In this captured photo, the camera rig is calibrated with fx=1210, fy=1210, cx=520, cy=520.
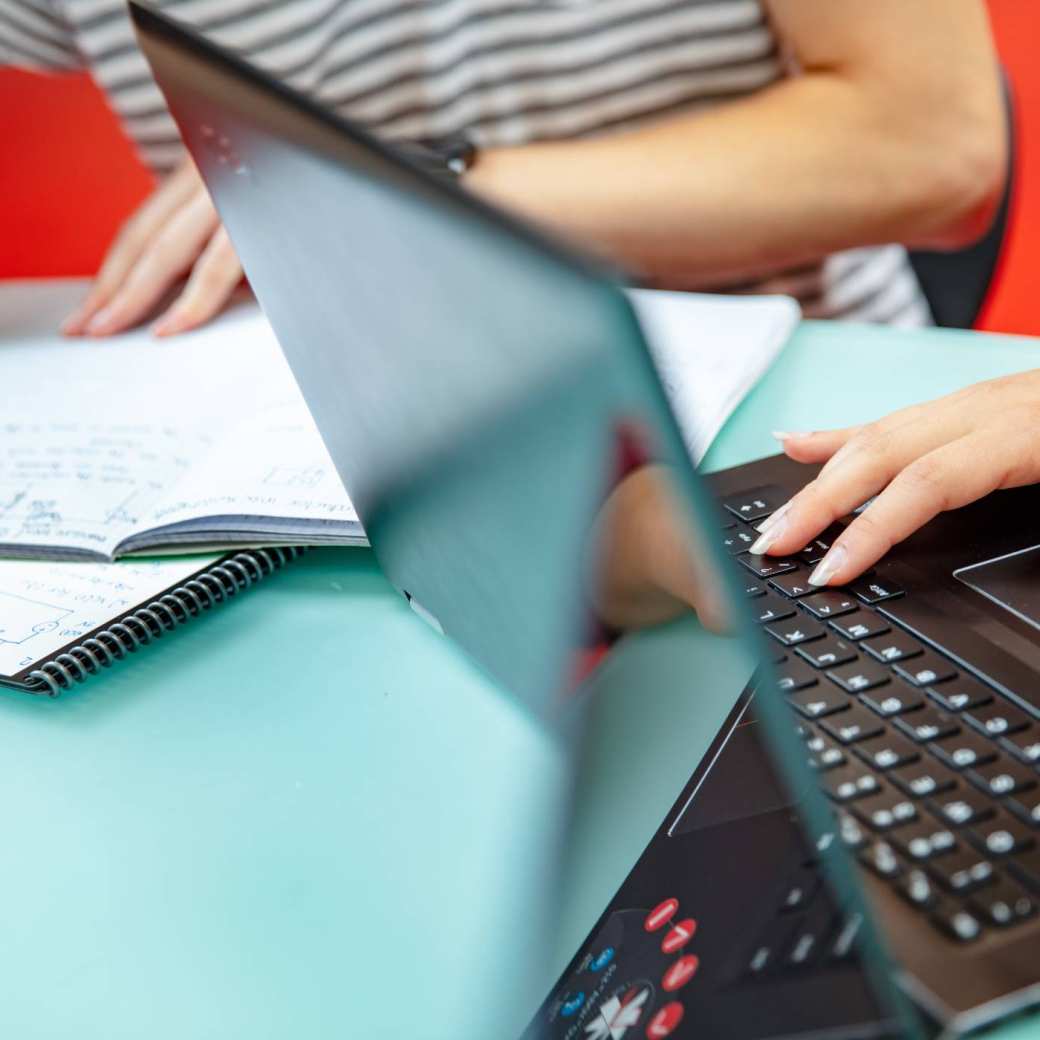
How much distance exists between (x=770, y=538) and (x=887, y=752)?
134 millimetres

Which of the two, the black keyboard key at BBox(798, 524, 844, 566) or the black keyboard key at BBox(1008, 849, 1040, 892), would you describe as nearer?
the black keyboard key at BBox(1008, 849, 1040, 892)

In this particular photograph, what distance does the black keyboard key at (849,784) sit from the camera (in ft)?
0.95

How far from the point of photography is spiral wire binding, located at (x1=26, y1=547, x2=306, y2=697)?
18.1 inches

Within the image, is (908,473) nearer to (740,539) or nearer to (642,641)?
(740,539)

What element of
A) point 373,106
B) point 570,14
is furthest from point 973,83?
point 373,106

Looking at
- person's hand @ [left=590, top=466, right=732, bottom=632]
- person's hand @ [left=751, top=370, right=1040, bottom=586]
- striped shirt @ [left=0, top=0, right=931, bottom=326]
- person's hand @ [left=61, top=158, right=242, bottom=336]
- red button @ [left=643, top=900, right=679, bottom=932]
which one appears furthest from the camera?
striped shirt @ [left=0, top=0, right=931, bottom=326]

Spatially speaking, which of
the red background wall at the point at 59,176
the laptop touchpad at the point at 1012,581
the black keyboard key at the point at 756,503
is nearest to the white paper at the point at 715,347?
the black keyboard key at the point at 756,503

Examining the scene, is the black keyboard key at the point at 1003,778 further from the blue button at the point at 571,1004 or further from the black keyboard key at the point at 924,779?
the blue button at the point at 571,1004

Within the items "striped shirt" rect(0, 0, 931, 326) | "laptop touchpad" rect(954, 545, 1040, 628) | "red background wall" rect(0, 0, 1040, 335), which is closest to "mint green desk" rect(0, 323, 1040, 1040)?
"laptop touchpad" rect(954, 545, 1040, 628)

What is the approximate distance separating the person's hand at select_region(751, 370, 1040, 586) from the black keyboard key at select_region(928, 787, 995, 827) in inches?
4.7

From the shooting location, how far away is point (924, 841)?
0.89ft

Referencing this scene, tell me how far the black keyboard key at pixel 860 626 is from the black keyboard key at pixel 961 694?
4 centimetres

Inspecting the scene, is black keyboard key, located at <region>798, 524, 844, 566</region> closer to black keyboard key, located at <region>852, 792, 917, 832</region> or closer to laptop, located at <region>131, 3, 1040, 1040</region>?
laptop, located at <region>131, 3, 1040, 1040</region>

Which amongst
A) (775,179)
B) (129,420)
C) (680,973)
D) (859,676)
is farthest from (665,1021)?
(775,179)
